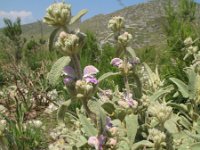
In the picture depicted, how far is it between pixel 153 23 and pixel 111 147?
22.9 meters

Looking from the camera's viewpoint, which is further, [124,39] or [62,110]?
[124,39]

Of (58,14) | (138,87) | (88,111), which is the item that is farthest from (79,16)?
(138,87)

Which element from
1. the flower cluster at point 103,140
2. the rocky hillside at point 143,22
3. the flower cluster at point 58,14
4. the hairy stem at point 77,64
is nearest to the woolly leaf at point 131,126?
the flower cluster at point 103,140

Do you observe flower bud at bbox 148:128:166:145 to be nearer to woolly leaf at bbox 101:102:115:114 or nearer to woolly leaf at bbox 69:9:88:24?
woolly leaf at bbox 101:102:115:114

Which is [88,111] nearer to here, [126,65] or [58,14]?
[58,14]

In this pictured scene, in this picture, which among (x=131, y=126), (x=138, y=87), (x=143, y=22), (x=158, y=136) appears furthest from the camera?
(x=143, y=22)

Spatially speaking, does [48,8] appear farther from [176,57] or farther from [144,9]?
[144,9]

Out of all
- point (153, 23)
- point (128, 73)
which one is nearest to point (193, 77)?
point (128, 73)

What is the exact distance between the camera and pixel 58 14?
85 cm

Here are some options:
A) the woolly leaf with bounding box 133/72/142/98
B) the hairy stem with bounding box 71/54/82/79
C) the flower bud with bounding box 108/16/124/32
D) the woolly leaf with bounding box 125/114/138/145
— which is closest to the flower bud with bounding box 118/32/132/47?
the flower bud with bounding box 108/16/124/32

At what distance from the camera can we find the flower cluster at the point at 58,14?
2.80 ft

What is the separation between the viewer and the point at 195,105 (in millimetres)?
1545

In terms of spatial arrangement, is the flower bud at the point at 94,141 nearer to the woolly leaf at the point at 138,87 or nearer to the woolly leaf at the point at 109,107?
the woolly leaf at the point at 109,107

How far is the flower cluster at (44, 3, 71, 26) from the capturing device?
85 cm
